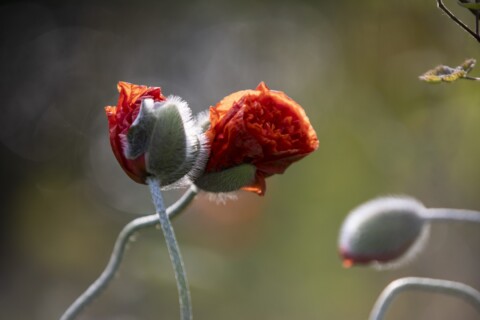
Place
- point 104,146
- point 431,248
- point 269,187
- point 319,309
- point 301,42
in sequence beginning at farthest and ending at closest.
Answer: point 301,42 → point 104,146 → point 269,187 → point 431,248 → point 319,309

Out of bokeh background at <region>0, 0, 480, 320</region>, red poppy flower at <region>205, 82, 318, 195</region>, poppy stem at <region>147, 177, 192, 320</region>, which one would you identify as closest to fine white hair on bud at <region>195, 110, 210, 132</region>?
red poppy flower at <region>205, 82, 318, 195</region>

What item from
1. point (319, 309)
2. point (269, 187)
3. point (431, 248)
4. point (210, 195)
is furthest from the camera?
point (269, 187)

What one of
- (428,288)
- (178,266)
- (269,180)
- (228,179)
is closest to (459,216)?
(428,288)

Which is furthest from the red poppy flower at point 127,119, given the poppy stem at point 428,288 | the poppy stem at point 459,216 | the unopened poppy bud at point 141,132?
the poppy stem at point 459,216

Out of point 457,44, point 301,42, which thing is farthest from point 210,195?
point 301,42

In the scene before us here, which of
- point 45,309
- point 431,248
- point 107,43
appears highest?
point 107,43

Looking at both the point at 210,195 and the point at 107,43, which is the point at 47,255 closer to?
the point at 107,43

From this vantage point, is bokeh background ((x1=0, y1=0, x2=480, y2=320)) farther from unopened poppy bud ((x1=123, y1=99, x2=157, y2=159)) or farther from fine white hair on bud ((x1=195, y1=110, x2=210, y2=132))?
unopened poppy bud ((x1=123, y1=99, x2=157, y2=159))
